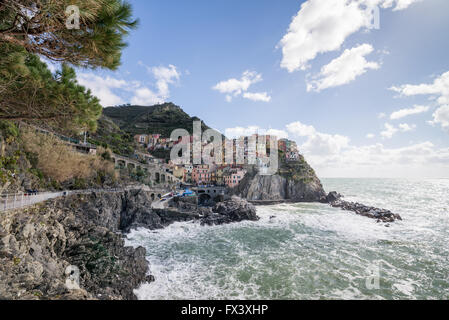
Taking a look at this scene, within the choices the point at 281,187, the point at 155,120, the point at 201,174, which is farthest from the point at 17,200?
the point at 155,120

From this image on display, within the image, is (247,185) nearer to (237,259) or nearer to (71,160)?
(237,259)

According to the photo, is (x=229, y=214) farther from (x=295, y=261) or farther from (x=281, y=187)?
(x=281, y=187)

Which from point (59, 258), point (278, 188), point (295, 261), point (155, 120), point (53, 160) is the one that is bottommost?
point (295, 261)

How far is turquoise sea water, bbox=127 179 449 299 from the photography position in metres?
10.8

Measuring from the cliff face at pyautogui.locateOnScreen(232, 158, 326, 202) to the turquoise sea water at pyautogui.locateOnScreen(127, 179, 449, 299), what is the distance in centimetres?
2036

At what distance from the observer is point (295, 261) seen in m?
14.6

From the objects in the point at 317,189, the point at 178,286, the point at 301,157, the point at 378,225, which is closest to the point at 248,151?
the point at 301,157

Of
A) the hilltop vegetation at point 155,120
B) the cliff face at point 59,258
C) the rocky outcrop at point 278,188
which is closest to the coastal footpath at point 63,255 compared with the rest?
the cliff face at point 59,258

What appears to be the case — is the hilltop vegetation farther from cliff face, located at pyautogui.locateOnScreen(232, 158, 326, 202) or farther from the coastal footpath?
the coastal footpath

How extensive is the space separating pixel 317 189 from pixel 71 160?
2024 inches

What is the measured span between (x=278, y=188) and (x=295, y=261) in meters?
34.8

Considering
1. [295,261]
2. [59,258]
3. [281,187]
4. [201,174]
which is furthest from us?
[201,174]
